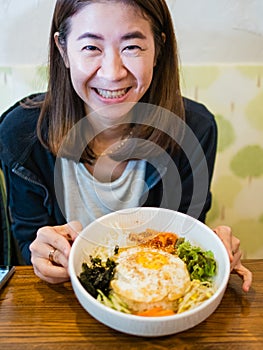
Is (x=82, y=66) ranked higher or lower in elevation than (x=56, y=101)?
higher

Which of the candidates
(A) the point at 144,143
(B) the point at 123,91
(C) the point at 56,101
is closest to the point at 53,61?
(C) the point at 56,101

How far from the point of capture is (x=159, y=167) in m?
1.45

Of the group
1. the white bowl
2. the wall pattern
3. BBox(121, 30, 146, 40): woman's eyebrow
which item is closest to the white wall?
the wall pattern

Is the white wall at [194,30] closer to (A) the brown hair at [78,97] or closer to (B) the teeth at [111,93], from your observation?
(A) the brown hair at [78,97]

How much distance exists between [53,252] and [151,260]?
25 cm

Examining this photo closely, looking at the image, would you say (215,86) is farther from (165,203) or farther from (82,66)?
(82,66)

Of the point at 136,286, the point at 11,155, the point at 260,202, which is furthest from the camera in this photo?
the point at 260,202

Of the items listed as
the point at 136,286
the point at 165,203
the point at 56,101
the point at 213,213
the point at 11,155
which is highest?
the point at 56,101

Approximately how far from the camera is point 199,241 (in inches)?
42.8

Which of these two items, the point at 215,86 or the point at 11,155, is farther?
the point at 215,86

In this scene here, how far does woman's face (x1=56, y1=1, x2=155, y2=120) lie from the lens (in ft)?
3.78

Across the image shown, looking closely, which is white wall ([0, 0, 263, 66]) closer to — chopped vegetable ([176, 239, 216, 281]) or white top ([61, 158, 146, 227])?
white top ([61, 158, 146, 227])

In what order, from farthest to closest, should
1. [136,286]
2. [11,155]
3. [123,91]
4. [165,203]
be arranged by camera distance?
1. [165,203]
2. [11,155]
3. [123,91]
4. [136,286]

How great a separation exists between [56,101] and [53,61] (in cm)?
13
